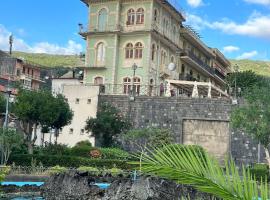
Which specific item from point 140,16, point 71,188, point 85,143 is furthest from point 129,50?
point 71,188

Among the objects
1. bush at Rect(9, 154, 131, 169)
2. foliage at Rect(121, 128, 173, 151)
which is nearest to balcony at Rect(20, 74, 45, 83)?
foliage at Rect(121, 128, 173, 151)

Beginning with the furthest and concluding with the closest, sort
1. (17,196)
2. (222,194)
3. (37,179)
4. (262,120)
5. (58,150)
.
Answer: (58,150) → (262,120) → (37,179) → (17,196) → (222,194)

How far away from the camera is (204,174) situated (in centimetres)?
201

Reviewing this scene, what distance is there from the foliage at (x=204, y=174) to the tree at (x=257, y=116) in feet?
84.5

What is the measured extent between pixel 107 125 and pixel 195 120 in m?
6.99

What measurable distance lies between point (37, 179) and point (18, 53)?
4846 inches

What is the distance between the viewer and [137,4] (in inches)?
1743

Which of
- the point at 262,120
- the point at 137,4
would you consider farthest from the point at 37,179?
the point at 137,4

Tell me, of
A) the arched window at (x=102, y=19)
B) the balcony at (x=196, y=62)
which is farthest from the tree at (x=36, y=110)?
the balcony at (x=196, y=62)

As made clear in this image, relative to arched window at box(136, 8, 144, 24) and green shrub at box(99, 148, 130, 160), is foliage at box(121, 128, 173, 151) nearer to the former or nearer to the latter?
green shrub at box(99, 148, 130, 160)

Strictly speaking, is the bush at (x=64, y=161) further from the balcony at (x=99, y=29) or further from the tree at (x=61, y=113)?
the balcony at (x=99, y=29)

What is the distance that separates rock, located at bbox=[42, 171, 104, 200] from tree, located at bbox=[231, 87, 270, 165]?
40.1 feet

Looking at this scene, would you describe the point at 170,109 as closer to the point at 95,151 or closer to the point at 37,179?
the point at 95,151

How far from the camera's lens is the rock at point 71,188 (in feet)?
56.5
